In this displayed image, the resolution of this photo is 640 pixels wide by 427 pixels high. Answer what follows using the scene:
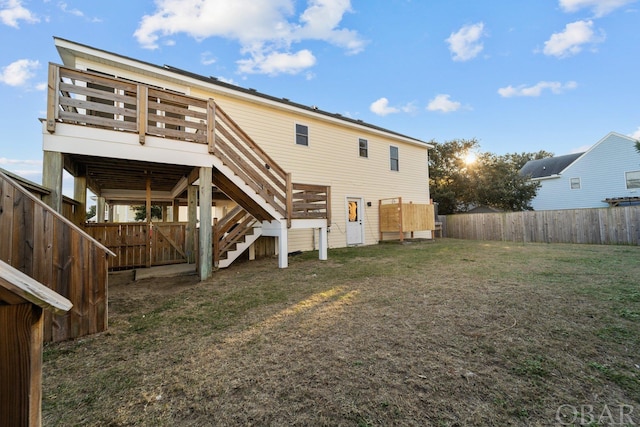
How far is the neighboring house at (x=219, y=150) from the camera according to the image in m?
5.11

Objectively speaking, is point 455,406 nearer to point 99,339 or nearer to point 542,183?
point 99,339

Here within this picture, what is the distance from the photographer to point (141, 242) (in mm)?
8164

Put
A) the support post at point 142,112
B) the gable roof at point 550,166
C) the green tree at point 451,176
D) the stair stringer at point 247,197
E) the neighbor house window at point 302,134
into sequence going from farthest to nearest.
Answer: the green tree at point 451,176 → the gable roof at point 550,166 → the neighbor house window at point 302,134 → the stair stringer at point 247,197 → the support post at point 142,112

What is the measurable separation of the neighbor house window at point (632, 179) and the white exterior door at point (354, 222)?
20495 mm

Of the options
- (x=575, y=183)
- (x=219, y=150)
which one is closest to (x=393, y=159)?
(x=219, y=150)

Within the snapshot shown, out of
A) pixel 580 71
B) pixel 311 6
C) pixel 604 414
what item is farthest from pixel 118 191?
pixel 580 71

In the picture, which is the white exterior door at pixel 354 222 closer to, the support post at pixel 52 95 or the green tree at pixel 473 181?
the support post at pixel 52 95

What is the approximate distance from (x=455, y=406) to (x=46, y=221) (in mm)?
4645

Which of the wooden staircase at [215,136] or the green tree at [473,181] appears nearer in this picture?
the wooden staircase at [215,136]

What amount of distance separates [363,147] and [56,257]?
39.5 ft

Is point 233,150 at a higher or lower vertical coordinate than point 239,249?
higher

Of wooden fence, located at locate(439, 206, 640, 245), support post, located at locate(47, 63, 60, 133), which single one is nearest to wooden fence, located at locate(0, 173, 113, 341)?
support post, located at locate(47, 63, 60, 133)

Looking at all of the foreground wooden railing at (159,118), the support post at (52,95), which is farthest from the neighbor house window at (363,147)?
the support post at (52,95)

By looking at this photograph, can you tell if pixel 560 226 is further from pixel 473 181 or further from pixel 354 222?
pixel 354 222
